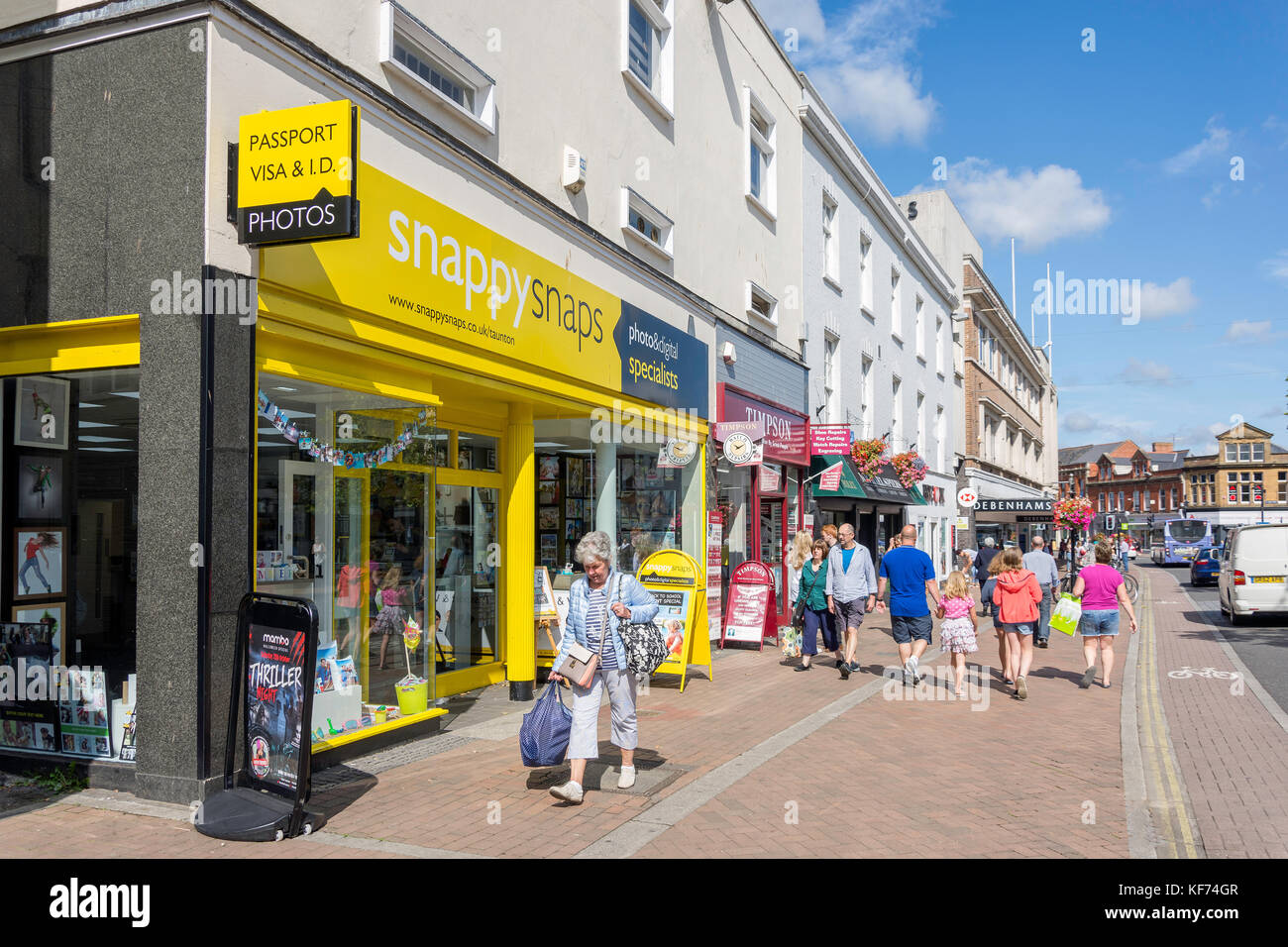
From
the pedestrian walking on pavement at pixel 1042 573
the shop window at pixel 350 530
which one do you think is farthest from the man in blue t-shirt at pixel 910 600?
the shop window at pixel 350 530

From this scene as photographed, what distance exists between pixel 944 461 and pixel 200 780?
3047 centimetres

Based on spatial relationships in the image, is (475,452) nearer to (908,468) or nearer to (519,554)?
(519,554)

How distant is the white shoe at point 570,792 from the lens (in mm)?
5926

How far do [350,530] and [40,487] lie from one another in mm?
2200

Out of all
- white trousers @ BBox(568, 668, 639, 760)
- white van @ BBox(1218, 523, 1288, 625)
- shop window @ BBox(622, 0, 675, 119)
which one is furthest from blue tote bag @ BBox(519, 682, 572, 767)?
white van @ BBox(1218, 523, 1288, 625)

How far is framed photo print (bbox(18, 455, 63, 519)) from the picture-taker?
6.92 m

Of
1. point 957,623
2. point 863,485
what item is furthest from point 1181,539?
point 957,623

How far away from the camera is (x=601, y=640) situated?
632 cm

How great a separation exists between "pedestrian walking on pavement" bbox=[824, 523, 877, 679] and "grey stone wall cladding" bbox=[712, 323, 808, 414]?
13.4 ft

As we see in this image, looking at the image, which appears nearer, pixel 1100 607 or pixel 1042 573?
pixel 1100 607

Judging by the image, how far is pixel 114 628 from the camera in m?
8.96

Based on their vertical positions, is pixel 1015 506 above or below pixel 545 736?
above

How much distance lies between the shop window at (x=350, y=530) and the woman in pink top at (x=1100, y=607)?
7.53m

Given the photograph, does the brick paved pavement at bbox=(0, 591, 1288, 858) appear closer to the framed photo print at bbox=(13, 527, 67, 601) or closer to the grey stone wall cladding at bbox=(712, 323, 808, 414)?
the framed photo print at bbox=(13, 527, 67, 601)
